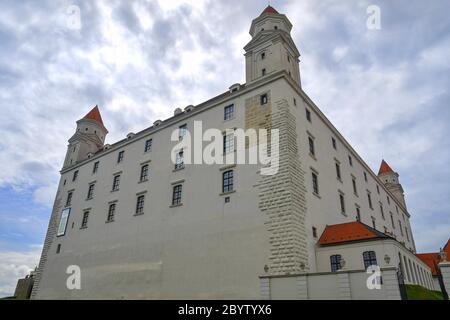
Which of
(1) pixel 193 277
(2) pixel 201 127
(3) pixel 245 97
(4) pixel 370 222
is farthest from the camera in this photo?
(4) pixel 370 222

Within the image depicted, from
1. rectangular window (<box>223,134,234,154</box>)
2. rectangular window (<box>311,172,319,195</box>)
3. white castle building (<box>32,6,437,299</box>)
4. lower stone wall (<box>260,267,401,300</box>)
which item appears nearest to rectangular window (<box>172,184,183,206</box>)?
white castle building (<box>32,6,437,299</box>)

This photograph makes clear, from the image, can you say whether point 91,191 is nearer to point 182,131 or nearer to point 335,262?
point 182,131

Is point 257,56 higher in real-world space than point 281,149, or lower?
higher

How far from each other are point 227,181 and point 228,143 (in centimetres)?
307

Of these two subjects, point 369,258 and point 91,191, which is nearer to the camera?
point 369,258

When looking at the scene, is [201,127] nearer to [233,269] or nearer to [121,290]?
[233,269]

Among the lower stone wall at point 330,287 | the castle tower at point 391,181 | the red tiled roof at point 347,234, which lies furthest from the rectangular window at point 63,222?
the castle tower at point 391,181

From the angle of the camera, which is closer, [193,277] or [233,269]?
[233,269]

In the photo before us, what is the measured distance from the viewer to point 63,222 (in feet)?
118

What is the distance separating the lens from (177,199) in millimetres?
26094

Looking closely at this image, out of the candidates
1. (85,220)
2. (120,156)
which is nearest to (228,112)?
(120,156)
